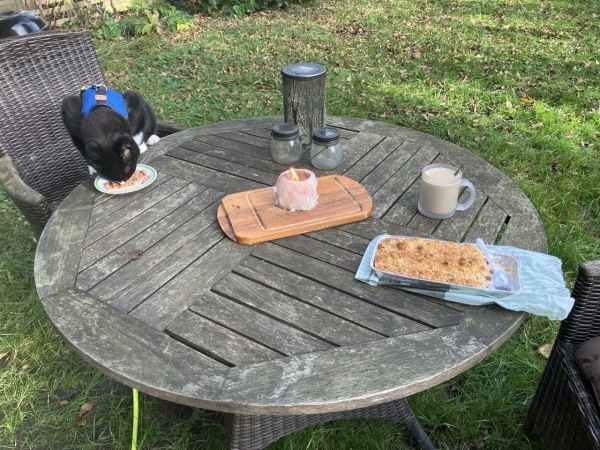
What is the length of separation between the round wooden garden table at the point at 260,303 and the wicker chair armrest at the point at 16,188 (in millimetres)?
152

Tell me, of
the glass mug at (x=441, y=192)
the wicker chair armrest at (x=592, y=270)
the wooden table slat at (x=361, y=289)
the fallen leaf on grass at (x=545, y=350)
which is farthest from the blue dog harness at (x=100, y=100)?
the fallen leaf on grass at (x=545, y=350)

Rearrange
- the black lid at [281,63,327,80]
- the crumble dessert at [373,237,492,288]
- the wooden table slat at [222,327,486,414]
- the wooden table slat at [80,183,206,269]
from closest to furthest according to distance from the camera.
A: the wooden table slat at [222,327,486,414] → the crumble dessert at [373,237,492,288] → the wooden table slat at [80,183,206,269] → the black lid at [281,63,327,80]

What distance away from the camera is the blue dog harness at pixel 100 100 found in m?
2.05

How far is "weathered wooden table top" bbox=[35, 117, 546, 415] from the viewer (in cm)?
104

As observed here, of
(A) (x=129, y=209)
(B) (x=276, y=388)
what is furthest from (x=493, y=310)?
(A) (x=129, y=209)

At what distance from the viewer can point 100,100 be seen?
6.77 ft

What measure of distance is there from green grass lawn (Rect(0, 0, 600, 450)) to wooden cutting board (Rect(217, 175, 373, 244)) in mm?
926

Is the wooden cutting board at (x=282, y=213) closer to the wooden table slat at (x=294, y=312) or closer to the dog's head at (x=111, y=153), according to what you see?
the wooden table slat at (x=294, y=312)

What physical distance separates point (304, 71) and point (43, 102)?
1.47 m

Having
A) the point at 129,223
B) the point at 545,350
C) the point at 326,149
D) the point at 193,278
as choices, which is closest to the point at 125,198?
the point at 129,223

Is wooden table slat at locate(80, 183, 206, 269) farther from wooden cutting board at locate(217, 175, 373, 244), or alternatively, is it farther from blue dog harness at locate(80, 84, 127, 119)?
blue dog harness at locate(80, 84, 127, 119)

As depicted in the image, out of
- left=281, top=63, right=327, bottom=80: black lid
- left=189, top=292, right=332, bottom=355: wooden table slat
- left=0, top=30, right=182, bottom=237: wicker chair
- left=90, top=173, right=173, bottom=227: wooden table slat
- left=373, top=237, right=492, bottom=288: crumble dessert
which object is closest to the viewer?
left=189, top=292, right=332, bottom=355: wooden table slat

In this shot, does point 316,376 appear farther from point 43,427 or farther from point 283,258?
point 43,427

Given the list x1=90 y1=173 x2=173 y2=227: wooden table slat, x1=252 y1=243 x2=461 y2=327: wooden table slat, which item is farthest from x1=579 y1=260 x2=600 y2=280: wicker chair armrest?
x1=90 y1=173 x2=173 y2=227: wooden table slat
